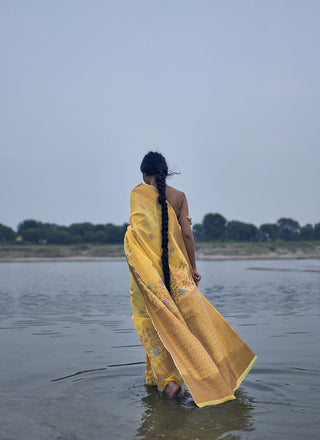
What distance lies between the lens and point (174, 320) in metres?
4.02

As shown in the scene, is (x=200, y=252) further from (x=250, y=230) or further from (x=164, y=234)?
(x=164, y=234)

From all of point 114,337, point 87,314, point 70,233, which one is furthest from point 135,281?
point 70,233

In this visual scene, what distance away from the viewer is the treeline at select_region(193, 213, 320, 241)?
82.2 meters

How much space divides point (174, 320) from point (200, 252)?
207 ft

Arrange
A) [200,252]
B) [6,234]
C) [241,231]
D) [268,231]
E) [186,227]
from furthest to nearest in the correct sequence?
[268,231] → [6,234] → [241,231] → [200,252] → [186,227]

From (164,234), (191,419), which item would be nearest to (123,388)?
(191,419)

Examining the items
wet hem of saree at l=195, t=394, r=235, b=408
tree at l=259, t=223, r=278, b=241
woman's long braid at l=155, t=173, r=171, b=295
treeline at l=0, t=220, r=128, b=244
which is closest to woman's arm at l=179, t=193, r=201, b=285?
woman's long braid at l=155, t=173, r=171, b=295

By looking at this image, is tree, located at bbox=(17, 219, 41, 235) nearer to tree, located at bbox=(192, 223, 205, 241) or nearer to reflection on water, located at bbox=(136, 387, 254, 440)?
tree, located at bbox=(192, 223, 205, 241)

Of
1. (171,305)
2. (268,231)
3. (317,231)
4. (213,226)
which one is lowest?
(171,305)

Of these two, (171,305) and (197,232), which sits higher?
(197,232)

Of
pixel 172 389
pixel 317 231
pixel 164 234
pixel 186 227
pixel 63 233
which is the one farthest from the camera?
pixel 317 231

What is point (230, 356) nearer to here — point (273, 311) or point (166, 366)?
point (166, 366)

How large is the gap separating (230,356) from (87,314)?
6.11 m

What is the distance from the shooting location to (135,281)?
4.22m
